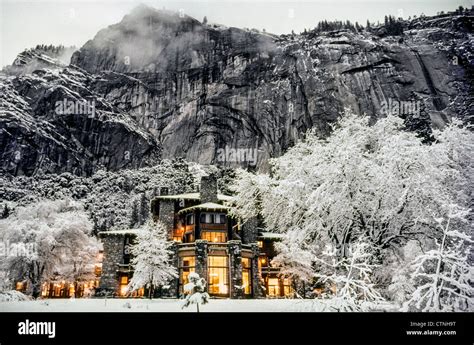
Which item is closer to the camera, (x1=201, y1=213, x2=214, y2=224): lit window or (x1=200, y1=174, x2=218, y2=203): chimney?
(x1=201, y1=213, x2=214, y2=224): lit window

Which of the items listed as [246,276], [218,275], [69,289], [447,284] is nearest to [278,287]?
[246,276]

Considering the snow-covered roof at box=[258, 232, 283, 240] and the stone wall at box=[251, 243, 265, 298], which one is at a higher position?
the snow-covered roof at box=[258, 232, 283, 240]

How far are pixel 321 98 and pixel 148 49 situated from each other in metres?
57.3

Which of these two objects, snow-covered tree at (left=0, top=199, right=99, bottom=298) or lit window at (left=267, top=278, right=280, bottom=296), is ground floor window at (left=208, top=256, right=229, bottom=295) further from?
snow-covered tree at (left=0, top=199, right=99, bottom=298)

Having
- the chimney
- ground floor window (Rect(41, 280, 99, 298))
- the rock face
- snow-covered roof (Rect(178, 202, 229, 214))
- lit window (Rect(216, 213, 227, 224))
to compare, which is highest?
the rock face

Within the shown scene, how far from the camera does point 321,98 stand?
82688 mm

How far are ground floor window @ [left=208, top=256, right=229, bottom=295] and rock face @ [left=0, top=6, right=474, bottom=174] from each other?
54566 millimetres

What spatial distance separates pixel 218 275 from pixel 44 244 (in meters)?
15.2

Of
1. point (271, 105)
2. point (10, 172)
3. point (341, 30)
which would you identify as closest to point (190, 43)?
point (271, 105)

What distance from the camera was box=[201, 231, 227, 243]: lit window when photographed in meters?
31.6

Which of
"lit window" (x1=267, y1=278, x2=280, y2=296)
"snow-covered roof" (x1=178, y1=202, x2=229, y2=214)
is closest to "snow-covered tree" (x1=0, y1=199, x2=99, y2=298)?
"snow-covered roof" (x1=178, y1=202, x2=229, y2=214)

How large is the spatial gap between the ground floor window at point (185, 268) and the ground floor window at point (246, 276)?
433 centimetres

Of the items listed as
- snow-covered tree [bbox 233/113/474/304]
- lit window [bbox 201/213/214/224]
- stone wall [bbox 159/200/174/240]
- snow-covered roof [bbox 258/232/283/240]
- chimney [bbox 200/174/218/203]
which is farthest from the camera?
snow-covered roof [bbox 258/232/283/240]

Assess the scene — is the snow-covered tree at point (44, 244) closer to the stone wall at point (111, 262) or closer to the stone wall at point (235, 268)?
the stone wall at point (111, 262)
